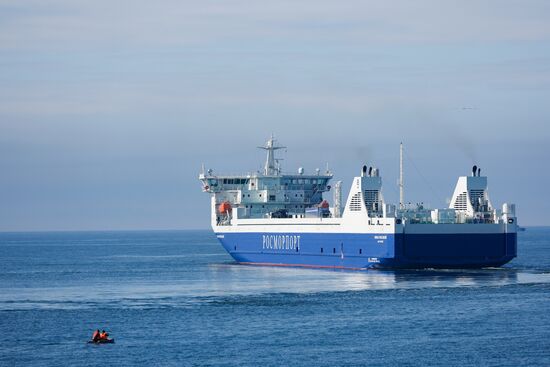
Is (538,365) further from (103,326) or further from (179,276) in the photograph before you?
(179,276)

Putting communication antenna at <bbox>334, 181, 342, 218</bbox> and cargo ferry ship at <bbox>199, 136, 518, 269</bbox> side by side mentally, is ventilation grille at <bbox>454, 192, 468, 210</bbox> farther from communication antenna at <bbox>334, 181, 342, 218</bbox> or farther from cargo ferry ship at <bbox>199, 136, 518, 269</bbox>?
communication antenna at <bbox>334, 181, 342, 218</bbox>

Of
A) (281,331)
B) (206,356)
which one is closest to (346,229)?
(281,331)

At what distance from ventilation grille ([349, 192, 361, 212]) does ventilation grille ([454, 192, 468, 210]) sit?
7419mm

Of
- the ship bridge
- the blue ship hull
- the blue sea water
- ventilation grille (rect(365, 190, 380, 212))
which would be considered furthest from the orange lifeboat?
ventilation grille (rect(365, 190, 380, 212))

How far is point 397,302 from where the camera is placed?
66.5 m

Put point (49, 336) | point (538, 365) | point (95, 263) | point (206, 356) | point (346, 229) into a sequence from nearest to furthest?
point (538, 365) < point (206, 356) < point (49, 336) < point (346, 229) < point (95, 263)

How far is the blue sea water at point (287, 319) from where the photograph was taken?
4900 cm

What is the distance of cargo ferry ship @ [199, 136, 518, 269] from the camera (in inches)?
3342

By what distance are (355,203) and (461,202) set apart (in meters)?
7.96

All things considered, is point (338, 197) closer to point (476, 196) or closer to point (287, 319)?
point (476, 196)

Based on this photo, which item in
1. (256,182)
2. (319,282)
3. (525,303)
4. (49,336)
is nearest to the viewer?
(49,336)

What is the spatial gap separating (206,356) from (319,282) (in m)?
32.3

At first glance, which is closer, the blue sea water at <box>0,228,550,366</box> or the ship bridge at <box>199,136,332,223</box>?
the blue sea water at <box>0,228,550,366</box>

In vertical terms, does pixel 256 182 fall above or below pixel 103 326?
above
